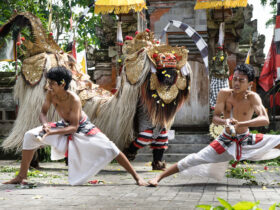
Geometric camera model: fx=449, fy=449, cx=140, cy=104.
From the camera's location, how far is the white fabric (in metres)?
4.94

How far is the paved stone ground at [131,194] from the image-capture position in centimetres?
369

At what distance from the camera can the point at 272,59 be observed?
1027 cm

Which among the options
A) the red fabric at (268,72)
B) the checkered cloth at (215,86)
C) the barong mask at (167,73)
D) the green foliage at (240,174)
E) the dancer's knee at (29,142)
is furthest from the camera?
the red fabric at (268,72)

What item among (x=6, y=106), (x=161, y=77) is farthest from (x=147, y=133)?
(x=6, y=106)

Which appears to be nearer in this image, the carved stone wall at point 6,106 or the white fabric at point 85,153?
the white fabric at point 85,153

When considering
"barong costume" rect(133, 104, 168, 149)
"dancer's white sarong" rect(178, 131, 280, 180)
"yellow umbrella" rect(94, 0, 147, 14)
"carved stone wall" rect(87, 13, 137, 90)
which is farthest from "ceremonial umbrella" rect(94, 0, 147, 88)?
"dancer's white sarong" rect(178, 131, 280, 180)

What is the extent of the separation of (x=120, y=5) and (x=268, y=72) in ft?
12.4

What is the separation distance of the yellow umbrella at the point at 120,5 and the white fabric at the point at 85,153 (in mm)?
4337

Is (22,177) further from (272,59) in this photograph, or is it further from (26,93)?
(272,59)

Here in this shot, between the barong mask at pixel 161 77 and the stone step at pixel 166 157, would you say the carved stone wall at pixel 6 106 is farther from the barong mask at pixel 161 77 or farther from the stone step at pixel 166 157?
the barong mask at pixel 161 77

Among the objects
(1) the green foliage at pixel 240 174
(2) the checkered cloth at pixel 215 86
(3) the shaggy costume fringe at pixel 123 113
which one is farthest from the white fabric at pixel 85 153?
(2) the checkered cloth at pixel 215 86

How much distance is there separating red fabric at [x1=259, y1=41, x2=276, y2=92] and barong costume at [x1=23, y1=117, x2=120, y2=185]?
6.16 metres

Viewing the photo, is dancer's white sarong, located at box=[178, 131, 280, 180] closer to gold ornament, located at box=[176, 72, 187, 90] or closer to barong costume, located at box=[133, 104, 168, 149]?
barong costume, located at box=[133, 104, 168, 149]

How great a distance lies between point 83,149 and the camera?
499cm
